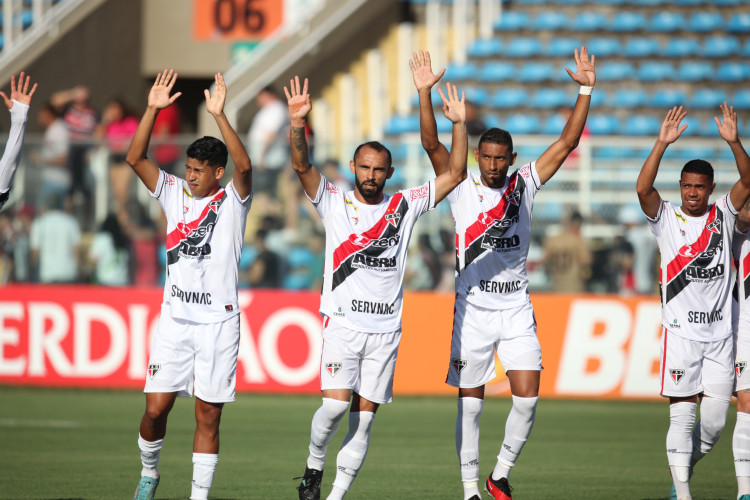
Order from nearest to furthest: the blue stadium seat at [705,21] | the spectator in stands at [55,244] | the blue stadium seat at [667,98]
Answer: the spectator in stands at [55,244] → the blue stadium seat at [667,98] → the blue stadium seat at [705,21]

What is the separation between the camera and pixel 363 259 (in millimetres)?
7582

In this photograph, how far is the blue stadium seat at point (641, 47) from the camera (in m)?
21.7

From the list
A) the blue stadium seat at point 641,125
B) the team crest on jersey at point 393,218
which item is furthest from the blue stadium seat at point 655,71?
the team crest on jersey at point 393,218

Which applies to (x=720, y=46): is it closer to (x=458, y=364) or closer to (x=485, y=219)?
(x=485, y=219)

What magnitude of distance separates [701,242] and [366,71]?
14143 millimetres

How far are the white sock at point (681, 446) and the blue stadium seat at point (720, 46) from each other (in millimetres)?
15457

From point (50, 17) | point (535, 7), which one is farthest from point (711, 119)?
point (50, 17)

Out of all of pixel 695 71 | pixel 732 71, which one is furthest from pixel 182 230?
pixel 732 71

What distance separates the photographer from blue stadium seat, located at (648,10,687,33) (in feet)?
72.4

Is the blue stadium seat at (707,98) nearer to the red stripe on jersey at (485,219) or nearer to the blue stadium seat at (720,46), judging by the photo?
the blue stadium seat at (720,46)

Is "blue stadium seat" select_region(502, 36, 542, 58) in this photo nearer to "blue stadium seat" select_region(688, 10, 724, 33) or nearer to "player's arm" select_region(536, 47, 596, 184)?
"blue stadium seat" select_region(688, 10, 724, 33)

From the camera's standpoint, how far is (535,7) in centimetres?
2236

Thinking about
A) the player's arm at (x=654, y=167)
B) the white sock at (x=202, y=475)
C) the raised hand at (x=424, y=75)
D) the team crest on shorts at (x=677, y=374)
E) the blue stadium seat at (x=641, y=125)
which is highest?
the blue stadium seat at (x=641, y=125)

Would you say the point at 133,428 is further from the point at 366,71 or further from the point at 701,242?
the point at 366,71
